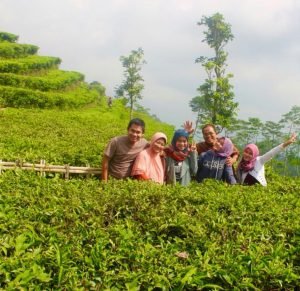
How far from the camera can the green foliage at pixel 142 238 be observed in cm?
319

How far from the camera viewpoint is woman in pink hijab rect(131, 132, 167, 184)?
6.21 metres

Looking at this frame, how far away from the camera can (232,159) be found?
23.0 feet

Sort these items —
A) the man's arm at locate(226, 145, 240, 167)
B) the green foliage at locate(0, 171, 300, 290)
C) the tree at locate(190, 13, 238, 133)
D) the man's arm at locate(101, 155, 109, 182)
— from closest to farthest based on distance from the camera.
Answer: the green foliage at locate(0, 171, 300, 290)
the man's arm at locate(101, 155, 109, 182)
the man's arm at locate(226, 145, 240, 167)
the tree at locate(190, 13, 238, 133)

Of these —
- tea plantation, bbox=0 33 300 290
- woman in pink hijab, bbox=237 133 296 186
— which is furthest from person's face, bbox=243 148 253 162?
tea plantation, bbox=0 33 300 290

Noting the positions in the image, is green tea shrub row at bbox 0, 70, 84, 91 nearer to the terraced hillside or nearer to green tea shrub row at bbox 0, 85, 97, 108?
the terraced hillside

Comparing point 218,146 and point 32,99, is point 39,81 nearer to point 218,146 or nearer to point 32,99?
point 32,99

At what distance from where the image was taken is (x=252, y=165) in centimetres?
713

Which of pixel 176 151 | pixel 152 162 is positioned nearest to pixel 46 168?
pixel 152 162

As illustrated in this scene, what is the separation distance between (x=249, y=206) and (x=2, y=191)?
2.90 metres

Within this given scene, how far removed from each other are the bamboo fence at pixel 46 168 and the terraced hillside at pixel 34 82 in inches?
839

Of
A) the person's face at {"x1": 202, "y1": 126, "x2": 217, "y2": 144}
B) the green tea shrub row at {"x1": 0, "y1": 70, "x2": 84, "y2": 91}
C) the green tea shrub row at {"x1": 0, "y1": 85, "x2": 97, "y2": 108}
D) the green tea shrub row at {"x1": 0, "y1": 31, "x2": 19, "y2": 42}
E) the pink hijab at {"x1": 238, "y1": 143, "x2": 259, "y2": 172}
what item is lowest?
the pink hijab at {"x1": 238, "y1": 143, "x2": 259, "y2": 172}

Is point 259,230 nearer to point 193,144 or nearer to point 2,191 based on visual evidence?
point 193,144

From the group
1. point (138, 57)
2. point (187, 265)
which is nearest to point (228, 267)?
point (187, 265)

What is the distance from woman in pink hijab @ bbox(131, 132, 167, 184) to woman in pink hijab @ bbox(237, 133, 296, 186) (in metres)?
1.57
